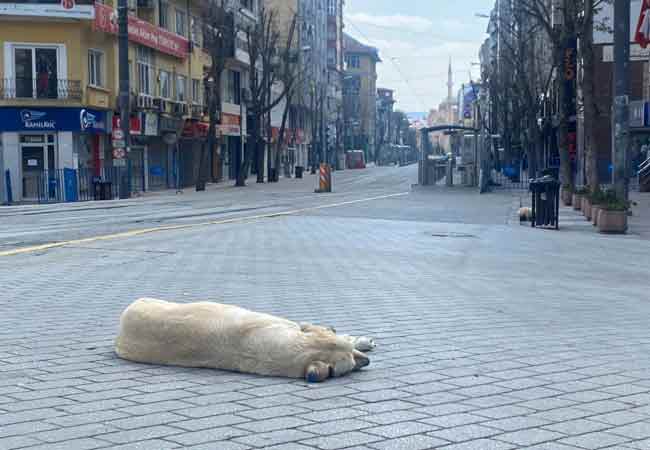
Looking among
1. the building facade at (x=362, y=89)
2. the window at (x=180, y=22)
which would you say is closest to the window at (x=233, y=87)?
the window at (x=180, y=22)

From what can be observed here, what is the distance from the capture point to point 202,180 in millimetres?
49000

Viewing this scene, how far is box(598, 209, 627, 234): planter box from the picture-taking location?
20.1 m

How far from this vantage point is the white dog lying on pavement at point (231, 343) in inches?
227

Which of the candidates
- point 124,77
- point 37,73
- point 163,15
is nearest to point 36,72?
point 37,73

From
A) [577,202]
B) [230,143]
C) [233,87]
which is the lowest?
Answer: [577,202]

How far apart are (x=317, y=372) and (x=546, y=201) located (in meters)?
16.5

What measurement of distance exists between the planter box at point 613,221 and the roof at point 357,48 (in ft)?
482

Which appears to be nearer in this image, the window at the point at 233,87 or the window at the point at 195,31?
the window at the point at 195,31

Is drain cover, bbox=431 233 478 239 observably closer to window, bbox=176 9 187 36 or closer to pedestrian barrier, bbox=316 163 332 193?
pedestrian barrier, bbox=316 163 332 193

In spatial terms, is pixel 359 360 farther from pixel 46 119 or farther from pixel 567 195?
pixel 46 119

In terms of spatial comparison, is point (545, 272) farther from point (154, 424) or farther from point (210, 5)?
point (210, 5)

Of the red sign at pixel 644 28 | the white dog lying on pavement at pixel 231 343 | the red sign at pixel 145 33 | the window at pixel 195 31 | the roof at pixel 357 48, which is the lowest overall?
the white dog lying on pavement at pixel 231 343

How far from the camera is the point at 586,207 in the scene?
2462 centimetres

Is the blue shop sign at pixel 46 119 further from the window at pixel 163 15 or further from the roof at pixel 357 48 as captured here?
the roof at pixel 357 48
